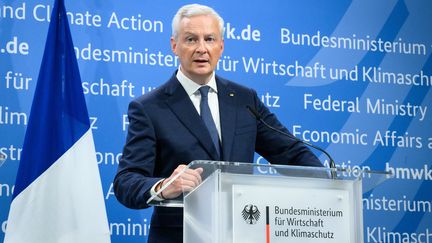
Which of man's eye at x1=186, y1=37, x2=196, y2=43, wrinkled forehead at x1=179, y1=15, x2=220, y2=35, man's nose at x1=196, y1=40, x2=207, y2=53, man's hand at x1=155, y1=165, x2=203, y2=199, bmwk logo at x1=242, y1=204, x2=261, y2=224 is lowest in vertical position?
bmwk logo at x1=242, y1=204, x2=261, y2=224

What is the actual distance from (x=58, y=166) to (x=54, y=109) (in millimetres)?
302

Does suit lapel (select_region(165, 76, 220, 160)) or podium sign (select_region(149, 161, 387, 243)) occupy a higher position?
suit lapel (select_region(165, 76, 220, 160))

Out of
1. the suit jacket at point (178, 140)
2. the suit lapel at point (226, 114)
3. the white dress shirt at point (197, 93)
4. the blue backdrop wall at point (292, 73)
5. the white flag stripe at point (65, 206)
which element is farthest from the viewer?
the blue backdrop wall at point (292, 73)

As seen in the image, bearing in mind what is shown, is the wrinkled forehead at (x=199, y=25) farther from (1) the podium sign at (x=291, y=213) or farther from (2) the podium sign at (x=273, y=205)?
(1) the podium sign at (x=291, y=213)

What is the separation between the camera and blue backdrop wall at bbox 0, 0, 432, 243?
461 centimetres

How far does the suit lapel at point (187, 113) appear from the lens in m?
3.36

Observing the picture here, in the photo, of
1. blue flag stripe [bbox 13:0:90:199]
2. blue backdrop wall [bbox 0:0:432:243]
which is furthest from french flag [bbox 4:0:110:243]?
blue backdrop wall [bbox 0:0:432:243]

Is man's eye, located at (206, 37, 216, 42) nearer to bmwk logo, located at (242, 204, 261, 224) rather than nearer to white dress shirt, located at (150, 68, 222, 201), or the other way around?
white dress shirt, located at (150, 68, 222, 201)

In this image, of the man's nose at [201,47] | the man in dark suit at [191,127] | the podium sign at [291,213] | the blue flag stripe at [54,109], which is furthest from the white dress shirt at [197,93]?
the podium sign at [291,213]

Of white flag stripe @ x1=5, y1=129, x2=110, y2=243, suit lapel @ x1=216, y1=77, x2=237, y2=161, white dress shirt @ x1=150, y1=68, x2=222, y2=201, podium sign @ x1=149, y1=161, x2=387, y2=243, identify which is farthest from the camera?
white flag stripe @ x1=5, y1=129, x2=110, y2=243

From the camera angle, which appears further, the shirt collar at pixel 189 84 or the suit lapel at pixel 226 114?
the shirt collar at pixel 189 84

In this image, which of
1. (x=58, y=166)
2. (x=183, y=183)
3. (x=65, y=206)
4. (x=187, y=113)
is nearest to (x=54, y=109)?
(x=58, y=166)

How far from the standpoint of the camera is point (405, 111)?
211 inches

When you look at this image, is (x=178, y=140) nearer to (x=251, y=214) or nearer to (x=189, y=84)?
(x=189, y=84)
